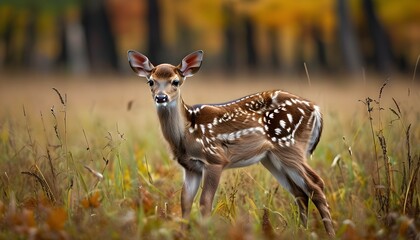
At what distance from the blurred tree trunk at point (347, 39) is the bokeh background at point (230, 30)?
3cm

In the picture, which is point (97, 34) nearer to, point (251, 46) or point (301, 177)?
point (251, 46)

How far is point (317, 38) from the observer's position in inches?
1157

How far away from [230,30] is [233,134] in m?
24.3

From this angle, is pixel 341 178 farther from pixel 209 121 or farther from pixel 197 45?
pixel 197 45

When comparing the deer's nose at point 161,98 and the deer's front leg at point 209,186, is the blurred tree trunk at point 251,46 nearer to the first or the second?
the deer's front leg at point 209,186

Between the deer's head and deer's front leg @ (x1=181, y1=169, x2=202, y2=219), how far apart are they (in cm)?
49

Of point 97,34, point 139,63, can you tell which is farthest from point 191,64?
point 97,34

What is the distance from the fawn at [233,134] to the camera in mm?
4625

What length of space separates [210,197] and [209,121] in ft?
1.88

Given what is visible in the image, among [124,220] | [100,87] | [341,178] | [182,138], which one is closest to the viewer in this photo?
[124,220]

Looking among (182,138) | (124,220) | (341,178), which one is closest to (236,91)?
(341,178)

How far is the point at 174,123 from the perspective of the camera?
4.71m

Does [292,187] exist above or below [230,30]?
below

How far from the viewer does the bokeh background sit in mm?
21359
